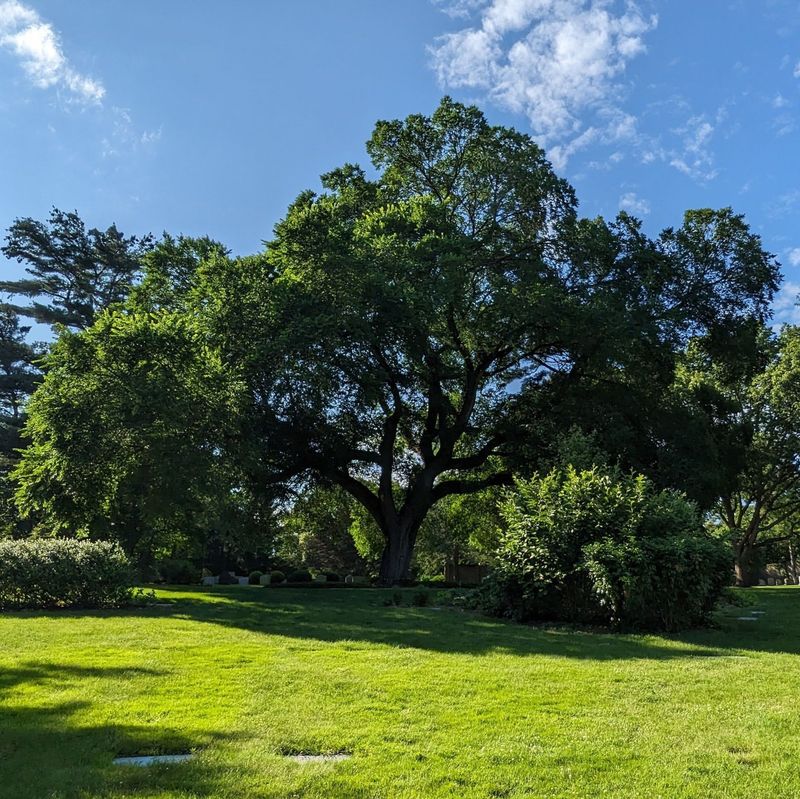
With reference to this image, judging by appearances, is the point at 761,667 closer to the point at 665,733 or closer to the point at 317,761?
the point at 665,733

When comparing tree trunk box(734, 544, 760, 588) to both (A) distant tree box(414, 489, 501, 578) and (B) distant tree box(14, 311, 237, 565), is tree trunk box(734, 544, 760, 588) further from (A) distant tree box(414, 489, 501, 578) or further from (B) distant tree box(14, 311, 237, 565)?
(B) distant tree box(14, 311, 237, 565)

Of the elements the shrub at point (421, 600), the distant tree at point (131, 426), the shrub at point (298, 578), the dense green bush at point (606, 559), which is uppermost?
the distant tree at point (131, 426)

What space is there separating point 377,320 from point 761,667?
14.3m

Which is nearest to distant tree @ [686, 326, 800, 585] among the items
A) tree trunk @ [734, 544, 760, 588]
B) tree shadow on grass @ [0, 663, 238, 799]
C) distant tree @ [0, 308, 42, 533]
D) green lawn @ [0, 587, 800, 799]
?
tree trunk @ [734, 544, 760, 588]

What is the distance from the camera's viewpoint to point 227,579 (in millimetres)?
35031

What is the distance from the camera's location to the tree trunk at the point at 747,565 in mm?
35625

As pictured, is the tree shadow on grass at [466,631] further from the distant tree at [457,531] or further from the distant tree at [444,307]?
the distant tree at [457,531]

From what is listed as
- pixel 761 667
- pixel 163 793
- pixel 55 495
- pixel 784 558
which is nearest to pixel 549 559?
pixel 761 667

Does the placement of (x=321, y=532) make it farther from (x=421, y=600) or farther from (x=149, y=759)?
(x=149, y=759)

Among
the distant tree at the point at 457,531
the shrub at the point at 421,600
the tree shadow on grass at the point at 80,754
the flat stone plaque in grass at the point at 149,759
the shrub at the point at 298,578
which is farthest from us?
the shrub at the point at 298,578

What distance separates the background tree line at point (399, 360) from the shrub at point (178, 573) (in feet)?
A: 16.8

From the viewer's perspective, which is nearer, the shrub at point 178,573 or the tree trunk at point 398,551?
the tree trunk at point 398,551

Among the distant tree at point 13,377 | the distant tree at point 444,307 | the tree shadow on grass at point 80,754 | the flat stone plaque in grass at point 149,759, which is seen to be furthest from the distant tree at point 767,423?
the distant tree at point 13,377

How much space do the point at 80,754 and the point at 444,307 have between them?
17.1 metres
